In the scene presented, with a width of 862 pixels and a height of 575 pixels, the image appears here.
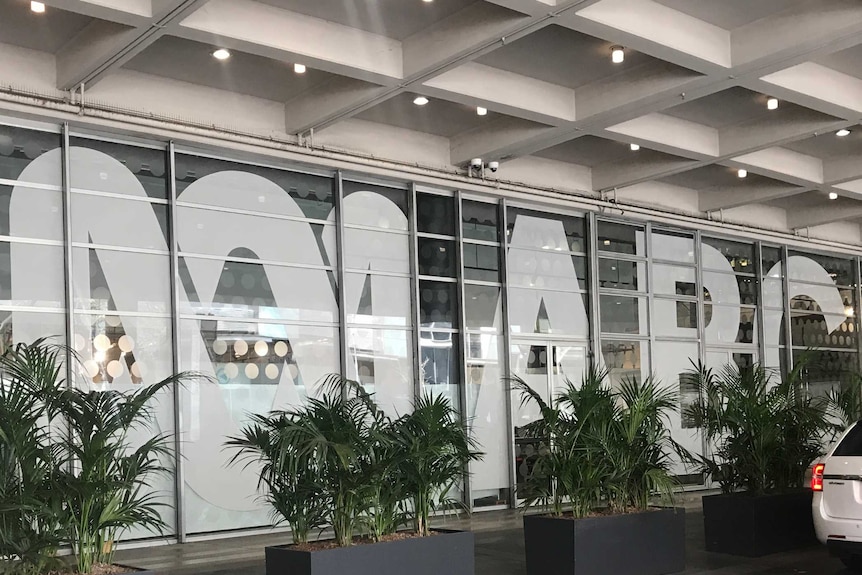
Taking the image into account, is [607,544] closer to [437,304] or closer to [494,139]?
[437,304]

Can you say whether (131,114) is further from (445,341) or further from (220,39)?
(445,341)

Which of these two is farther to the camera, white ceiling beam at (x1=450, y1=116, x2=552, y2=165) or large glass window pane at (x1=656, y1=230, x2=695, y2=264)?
large glass window pane at (x1=656, y1=230, x2=695, y2=264)

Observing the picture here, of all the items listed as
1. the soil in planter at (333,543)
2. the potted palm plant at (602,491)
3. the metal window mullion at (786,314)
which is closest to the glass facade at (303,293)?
the potted palm plant at (602,491)

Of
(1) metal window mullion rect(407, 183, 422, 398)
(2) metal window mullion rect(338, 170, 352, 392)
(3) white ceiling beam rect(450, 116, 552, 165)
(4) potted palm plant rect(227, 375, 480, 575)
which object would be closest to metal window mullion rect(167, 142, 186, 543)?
(2) metal window mullion rect(338, 170, 352, 392)

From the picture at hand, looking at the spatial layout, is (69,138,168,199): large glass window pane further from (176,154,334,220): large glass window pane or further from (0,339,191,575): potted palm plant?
(0,339,191,575): potted palm plant

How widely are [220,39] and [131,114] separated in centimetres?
171

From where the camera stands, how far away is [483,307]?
41.4 feet

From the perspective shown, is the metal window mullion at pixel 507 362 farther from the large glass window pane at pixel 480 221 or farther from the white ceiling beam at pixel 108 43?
the white ceiling beam at pixel 108 43

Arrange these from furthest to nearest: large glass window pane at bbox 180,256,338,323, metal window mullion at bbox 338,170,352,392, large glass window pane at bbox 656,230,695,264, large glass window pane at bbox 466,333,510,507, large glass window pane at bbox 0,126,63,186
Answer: large glass window pane at bbox 656,230,695,264, large glass window pane at bbox 466,333,510,507, metal window mullion at bbox 338,170,352,392, large glass window pane at bbox 180,256,338,323, large glass window pane at bbox 0,126,63,186

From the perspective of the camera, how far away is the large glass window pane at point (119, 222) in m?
9.41

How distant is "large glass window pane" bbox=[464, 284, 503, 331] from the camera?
12.4 metres

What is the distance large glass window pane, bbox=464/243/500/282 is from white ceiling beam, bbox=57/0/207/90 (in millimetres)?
5212

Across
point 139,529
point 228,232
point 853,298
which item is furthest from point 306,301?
point 853,298

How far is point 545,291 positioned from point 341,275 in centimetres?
343
